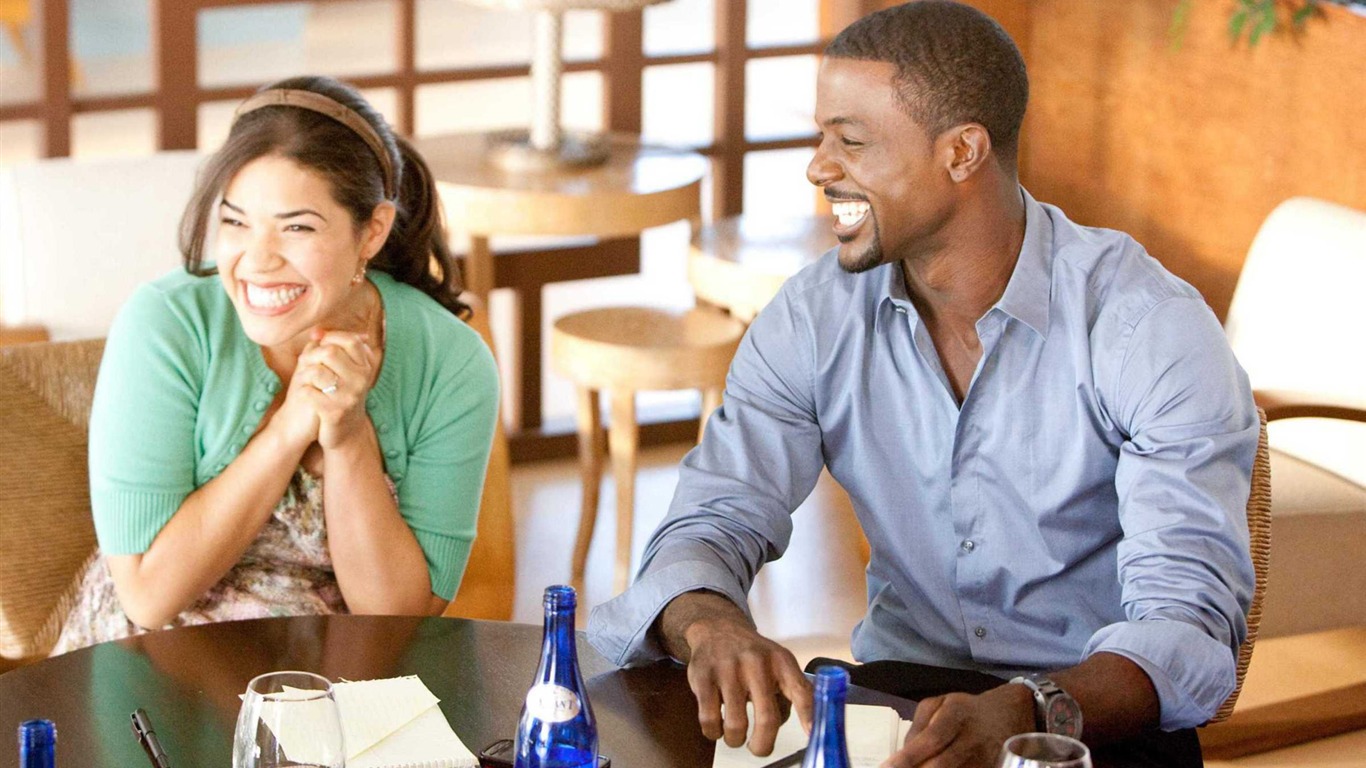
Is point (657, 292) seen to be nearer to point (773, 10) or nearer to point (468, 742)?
point (773, 10)

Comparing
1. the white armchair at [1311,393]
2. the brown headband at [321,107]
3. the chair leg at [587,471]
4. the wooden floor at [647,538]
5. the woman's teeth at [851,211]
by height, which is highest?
the brown headband at [321,107]

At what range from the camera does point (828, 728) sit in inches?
46.9

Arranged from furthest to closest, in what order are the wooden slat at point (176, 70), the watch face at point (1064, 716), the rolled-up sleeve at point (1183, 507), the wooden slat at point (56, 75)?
the wooden slat at point (176, 70) → the wooden slat at point (56, 75) → the rolled-up sleeve at point (1183, 507) → the watch face at point (1064, 716)

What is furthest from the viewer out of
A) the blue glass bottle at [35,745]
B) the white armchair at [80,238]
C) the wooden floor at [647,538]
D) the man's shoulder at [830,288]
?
the wooden floor at [647,538]

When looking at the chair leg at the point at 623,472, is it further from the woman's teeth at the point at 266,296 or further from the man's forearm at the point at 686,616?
the man's forearm at the point at 686,616

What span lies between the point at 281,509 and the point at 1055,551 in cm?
90

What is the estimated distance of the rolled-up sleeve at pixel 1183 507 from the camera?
159 cm

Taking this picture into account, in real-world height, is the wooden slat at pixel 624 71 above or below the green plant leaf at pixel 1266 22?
below

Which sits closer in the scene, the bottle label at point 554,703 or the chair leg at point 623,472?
the bottle label at point 554,703

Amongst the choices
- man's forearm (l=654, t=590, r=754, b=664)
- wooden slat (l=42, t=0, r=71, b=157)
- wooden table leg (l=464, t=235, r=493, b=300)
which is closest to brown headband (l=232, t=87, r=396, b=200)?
man's forearm (l=654, t=590, r=754, b=664)

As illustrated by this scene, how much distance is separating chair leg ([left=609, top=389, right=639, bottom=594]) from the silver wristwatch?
2.19 metres

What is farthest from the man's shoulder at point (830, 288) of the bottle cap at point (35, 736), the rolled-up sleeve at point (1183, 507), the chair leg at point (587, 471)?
the chair leg at point (587, 471)

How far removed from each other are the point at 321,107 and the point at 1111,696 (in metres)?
1.14

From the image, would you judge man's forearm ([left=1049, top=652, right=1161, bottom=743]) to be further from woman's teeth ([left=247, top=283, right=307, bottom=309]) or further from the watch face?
woman's teeth ([left=247, top=283, right=307, bottom=309])
